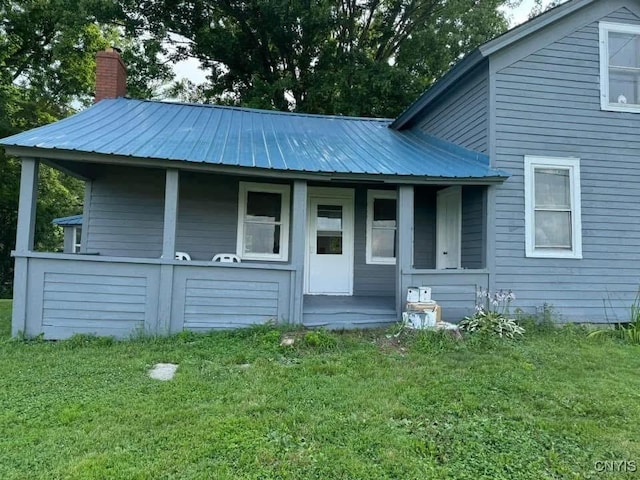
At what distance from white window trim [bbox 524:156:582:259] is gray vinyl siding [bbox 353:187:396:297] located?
102 inches

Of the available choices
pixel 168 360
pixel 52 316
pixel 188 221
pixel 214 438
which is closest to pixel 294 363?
pixel 168 360

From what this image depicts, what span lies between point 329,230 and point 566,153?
4.28 m

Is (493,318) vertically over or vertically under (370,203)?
under

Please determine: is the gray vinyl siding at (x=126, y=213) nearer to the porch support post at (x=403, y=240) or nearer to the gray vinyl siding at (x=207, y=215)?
the gray vinyl siding at (x=207, y=215)

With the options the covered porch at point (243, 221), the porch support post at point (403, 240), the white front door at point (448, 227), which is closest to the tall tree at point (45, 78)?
the covered porch at point (243, 221)

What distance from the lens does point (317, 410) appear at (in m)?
3.50

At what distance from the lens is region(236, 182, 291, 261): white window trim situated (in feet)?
25.6

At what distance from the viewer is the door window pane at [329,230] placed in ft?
26.9

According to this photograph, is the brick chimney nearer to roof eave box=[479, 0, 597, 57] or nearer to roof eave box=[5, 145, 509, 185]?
roof eave box=[5, 145, 509, 185]

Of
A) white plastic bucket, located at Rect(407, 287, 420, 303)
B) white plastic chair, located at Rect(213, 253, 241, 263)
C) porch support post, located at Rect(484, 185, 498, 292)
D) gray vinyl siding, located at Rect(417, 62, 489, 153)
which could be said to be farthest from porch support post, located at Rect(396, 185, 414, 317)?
white plastic chair, located at Rect(213, 253, 241, 263)

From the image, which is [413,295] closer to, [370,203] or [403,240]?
[403,240]

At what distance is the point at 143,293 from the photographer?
5820 mm

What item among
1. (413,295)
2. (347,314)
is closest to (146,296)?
(347,314)

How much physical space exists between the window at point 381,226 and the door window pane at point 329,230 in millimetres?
596
